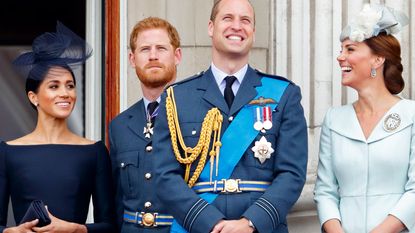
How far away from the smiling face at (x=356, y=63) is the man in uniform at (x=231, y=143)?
0.33m

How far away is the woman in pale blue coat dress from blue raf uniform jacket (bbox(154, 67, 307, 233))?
1.04ft

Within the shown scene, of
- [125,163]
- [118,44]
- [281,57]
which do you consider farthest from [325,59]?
[125,163]

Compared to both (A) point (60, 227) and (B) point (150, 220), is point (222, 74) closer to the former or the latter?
(B) point (150, 220)

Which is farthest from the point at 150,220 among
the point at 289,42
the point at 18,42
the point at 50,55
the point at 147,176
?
the point at 18,42

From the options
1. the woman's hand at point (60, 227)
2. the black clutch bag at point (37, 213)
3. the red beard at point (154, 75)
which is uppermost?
the red beard at point (154, 75)

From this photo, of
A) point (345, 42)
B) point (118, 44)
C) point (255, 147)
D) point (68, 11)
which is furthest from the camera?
point (68, 11)

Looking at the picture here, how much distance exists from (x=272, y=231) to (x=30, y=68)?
1291 mm

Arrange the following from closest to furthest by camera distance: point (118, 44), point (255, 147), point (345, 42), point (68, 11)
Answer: point (255, 147) < point (345, 42) < point (118, 44) < point (68, 11)

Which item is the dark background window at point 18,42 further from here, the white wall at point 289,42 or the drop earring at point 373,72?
the drop earring at point 373,72

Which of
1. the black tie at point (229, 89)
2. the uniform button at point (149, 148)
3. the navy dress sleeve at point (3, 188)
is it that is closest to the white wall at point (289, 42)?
the uniform button at point (149, 148)

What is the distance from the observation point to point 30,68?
16.4ft

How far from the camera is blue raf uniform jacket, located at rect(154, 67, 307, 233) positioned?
4426mm

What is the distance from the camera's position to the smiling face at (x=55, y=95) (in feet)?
16.2

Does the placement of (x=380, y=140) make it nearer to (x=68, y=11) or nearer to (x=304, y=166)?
(x=304, y=166)
